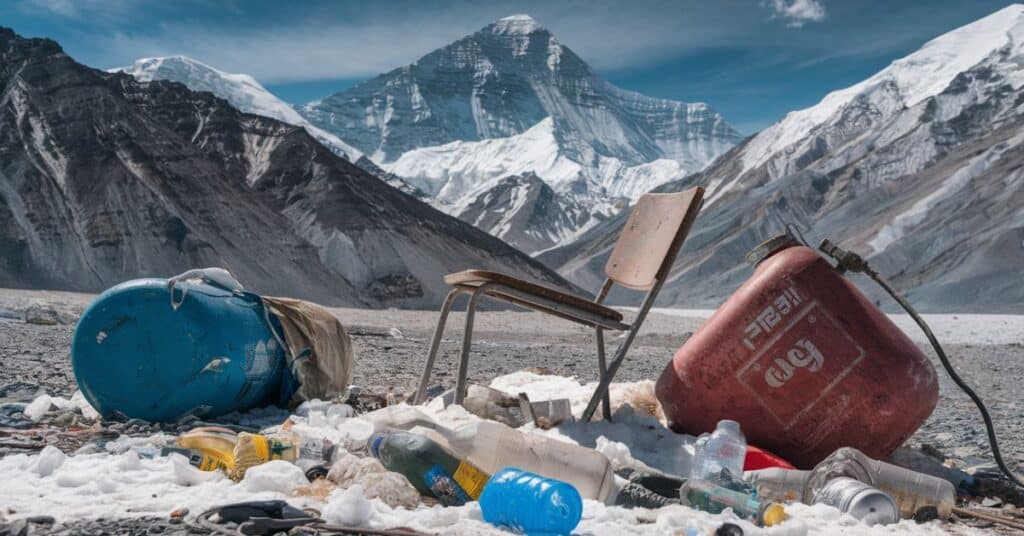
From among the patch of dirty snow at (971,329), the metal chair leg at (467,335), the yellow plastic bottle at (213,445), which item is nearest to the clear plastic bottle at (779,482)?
the metal chair leg at (467,335)

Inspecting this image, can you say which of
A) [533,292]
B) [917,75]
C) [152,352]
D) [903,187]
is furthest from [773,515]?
[917,75]

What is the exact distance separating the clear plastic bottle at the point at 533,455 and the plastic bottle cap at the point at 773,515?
617 millimetres

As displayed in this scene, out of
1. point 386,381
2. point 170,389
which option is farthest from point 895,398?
point 386,381

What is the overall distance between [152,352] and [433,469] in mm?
2214

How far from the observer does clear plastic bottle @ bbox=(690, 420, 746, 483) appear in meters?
3.88

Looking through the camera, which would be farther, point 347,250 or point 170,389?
point 347,250

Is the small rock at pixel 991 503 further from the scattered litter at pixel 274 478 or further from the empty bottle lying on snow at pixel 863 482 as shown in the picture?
the scattered litter at pixel 274 478

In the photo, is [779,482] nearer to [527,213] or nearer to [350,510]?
[350,510]

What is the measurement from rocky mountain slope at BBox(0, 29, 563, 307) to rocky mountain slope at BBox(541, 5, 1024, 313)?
29513 millimetres

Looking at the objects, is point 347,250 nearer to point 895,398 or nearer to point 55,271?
point 55,271

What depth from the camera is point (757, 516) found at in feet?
10.6

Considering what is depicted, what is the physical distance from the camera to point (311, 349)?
5.96m

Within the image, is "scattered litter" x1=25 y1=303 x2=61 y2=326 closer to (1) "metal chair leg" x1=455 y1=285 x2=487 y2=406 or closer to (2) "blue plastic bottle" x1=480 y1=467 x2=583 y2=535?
(1) "metal chair leg" x1=455 y1=285 x2=487 y2=406

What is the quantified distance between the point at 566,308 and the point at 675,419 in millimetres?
833
